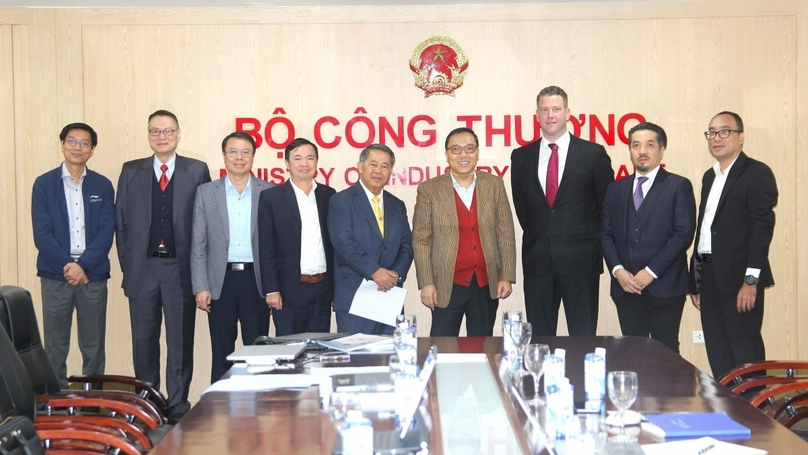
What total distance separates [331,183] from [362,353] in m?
2.96

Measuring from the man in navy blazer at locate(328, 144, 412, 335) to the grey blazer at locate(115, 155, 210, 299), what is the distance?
3.23 ft

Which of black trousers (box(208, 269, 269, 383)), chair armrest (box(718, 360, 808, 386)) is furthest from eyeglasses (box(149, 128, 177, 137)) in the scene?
chair armrest (box(718, 360, 808, 386))

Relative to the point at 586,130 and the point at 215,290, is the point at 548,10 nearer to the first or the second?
the point at 586,130

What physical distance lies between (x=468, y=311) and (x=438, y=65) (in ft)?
6.49

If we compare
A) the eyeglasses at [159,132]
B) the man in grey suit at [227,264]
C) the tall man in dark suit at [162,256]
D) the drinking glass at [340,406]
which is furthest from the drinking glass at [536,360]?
the eyeglasses at [159,132]

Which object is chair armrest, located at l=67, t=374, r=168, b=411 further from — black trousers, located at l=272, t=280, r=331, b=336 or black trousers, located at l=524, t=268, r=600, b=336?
black trousers, located at l=524, t=268, r=600, b=336

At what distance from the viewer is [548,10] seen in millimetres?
5848

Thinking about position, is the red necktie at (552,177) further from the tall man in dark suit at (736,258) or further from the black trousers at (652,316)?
the tall man in dark suit at (736,258)

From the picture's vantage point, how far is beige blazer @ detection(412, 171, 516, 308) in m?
4.83

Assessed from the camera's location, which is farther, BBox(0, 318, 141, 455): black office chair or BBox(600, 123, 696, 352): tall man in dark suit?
BBox(600, 123, 696, 352): tall man in dark suit

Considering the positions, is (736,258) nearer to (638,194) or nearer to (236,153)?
(638,194)

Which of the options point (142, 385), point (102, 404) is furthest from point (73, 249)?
point (102, 404)

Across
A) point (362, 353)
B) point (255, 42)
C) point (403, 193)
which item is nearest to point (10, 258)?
point (255, 42)

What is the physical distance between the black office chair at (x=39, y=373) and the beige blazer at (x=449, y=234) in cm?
210
